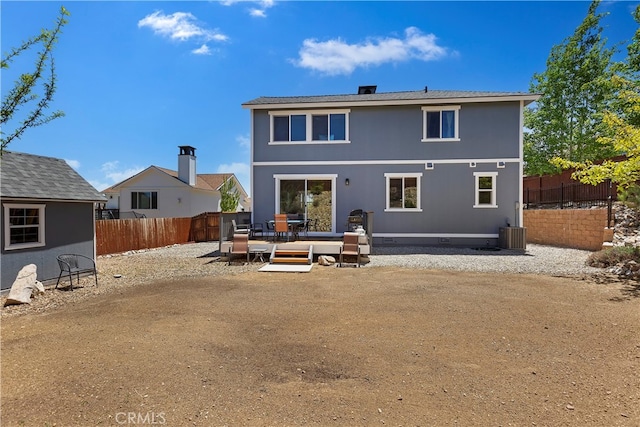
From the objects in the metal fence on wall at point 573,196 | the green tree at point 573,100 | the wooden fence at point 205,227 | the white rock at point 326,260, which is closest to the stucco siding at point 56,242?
the white rock at point 326,260

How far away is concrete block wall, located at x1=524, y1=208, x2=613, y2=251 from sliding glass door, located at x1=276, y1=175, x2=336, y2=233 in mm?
10282

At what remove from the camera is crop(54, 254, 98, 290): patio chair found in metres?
8.20

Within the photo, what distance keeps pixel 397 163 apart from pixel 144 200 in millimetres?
21632

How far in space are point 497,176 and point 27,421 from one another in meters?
15.2

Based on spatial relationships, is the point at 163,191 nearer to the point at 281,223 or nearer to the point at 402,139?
the point at 281,223

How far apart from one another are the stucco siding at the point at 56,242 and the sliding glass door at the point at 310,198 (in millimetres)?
6840

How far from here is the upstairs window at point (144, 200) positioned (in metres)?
26.5

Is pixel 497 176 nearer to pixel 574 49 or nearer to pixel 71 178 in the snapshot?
pixel 574 49

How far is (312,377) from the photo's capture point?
350 cm

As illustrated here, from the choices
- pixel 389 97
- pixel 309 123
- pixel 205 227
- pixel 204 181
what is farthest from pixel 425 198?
pixel 204 181

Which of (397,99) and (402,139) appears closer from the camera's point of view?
(397,99)

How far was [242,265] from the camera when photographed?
10.6 meters

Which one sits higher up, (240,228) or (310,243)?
(240,228)

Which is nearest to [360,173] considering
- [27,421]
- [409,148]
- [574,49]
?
[409,148]
